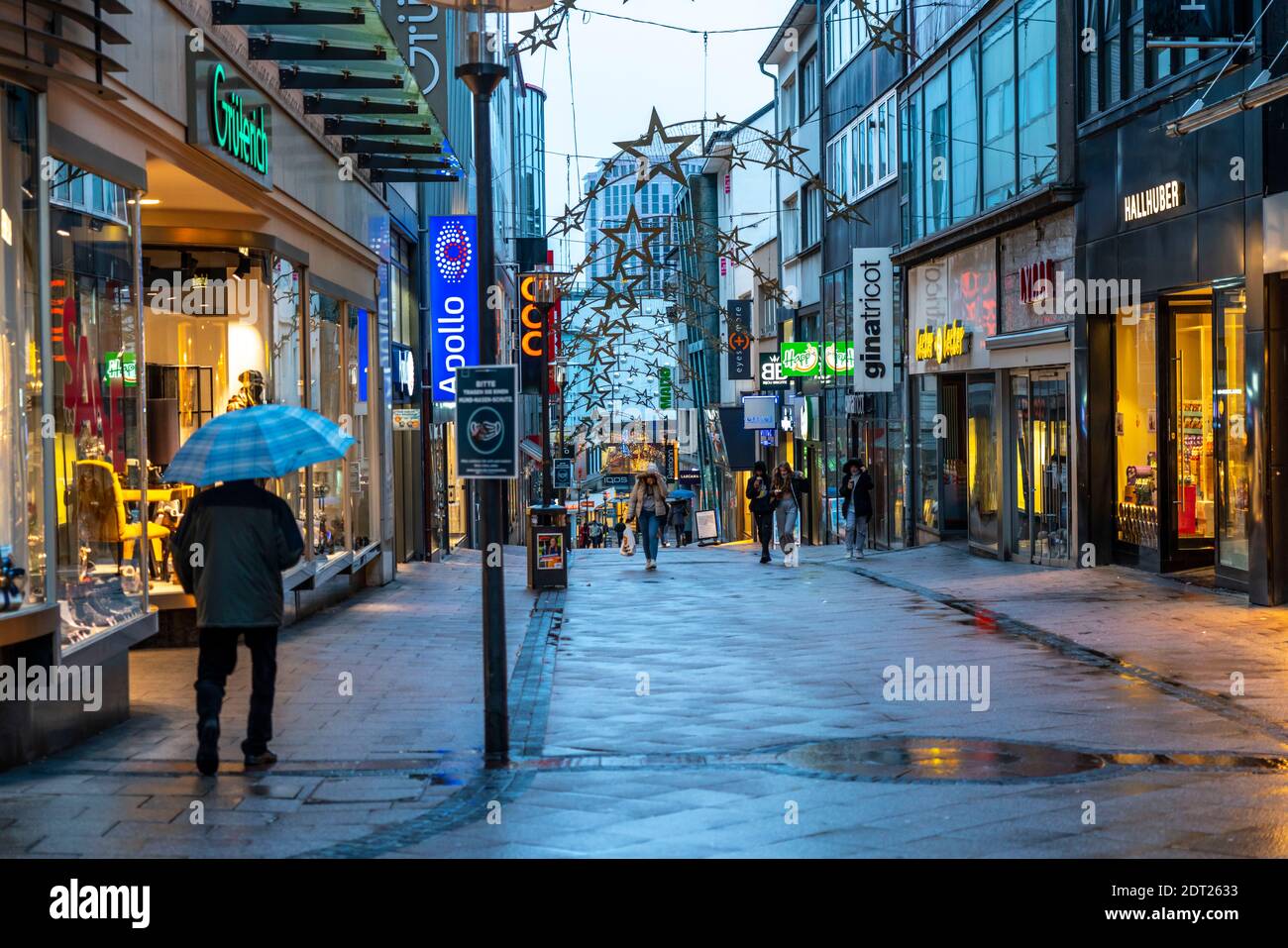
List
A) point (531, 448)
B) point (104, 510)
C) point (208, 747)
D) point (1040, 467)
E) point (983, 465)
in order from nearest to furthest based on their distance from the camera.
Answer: point (208, 747)
point (104, 510)
point (1040, 467)
point (983, 465)
point (531, 448)

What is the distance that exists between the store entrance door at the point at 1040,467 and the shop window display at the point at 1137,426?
46.9 inches

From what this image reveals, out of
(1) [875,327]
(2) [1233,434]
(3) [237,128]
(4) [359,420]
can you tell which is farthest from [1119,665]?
(1) [875,327]

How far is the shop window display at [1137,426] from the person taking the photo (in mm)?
19797

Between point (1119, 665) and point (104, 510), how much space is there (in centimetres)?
761

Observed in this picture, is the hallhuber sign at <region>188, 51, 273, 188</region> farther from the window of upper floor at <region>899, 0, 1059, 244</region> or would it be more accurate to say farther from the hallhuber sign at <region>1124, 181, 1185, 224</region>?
the window of upper floor at <region>899, 0, 1059, 244</region>

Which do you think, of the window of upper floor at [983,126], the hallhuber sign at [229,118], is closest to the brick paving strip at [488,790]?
the hallhuber sign at [229,118]

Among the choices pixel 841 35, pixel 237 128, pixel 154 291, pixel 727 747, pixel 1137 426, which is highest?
pixel 841 35

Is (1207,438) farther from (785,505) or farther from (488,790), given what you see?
(488,790)

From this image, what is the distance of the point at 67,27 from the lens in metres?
9.23

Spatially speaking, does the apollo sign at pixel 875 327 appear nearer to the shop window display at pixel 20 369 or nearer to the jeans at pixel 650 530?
the jeans at pixel 650 530

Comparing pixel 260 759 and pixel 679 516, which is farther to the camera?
pixel 679 516

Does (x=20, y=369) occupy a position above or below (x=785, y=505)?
above

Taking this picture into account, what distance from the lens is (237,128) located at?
44.0 feet
